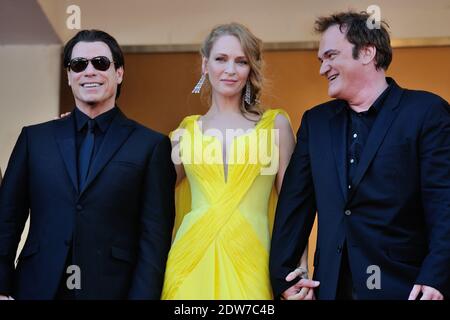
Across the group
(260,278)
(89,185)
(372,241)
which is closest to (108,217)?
(89,185)

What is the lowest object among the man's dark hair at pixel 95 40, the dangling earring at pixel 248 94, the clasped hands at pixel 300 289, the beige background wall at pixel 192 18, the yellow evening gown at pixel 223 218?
the clasped hands at pixel 300 289

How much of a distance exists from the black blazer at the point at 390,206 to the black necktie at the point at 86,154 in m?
0.66

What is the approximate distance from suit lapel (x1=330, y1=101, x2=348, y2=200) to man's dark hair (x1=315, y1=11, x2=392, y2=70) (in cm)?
19

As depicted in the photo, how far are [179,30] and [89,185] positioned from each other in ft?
7.32

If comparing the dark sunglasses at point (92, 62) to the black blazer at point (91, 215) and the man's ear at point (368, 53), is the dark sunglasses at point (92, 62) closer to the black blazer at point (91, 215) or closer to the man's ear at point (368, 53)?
the black blazer at point (91, 215)

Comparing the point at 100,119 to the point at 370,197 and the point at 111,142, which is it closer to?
the point at 111,142

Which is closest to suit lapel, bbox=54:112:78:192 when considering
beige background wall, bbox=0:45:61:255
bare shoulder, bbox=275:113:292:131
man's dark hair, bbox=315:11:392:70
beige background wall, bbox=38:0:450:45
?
bare shoulder, bbox=275:113:292:131

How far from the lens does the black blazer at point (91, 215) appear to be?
118 inches

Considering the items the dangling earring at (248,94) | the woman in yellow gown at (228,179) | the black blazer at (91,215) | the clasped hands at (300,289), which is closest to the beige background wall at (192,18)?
the woman in yellow gown at (228,179)

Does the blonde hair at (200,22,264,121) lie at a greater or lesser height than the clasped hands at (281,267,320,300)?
greater

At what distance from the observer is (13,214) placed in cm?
306

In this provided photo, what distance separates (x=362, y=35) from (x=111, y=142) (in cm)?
91

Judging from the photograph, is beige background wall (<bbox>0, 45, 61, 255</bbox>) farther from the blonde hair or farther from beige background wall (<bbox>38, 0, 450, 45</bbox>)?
the blonde hair

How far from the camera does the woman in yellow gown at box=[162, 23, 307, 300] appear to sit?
3104 mm
